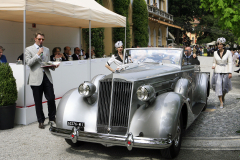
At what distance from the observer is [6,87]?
5621 millimetres

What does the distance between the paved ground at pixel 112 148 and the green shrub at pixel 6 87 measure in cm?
65

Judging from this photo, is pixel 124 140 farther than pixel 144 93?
No

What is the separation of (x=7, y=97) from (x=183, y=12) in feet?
166

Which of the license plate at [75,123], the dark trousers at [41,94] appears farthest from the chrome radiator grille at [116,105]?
the dark trousers at [41,94]

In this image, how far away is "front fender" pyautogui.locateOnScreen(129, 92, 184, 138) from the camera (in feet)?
12.4

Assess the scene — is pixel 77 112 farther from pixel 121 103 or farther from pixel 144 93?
pixel 144 93

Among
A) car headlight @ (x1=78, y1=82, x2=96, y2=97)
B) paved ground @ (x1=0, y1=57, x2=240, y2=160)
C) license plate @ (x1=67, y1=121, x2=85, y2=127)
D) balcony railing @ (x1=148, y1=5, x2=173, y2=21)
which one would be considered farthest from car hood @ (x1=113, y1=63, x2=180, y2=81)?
balcony railing @ (x1=148, y1=5, x2=173, y2=21)

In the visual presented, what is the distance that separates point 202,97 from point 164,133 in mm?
3396

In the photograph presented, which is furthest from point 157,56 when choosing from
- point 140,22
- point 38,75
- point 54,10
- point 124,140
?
point 140,22

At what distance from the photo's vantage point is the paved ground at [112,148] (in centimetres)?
434

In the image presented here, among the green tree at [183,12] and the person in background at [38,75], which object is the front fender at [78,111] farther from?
the green tree at [183,12]

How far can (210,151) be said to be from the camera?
4559mm

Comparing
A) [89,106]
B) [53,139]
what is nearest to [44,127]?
[53,139]

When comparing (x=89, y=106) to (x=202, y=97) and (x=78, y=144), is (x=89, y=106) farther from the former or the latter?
(x=202, y=97)
